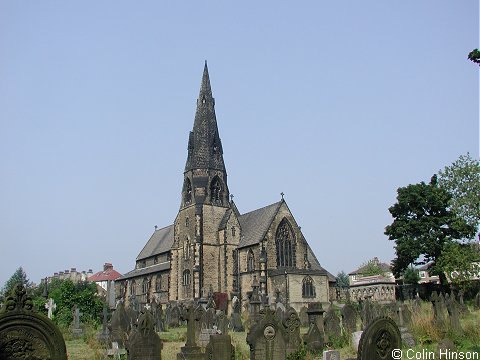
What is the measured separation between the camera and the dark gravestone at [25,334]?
269 inches

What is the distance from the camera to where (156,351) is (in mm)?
11539

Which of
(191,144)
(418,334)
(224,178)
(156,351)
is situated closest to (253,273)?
(224,178)

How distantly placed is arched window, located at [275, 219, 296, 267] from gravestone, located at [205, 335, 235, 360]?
3298 centimetres

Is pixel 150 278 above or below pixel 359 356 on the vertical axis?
above

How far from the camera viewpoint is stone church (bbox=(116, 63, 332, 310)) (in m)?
43.4

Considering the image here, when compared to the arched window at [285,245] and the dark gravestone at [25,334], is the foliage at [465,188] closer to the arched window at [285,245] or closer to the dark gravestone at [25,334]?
the arched window at [285,245]

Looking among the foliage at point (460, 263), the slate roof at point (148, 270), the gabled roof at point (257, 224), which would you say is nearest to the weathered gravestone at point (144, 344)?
the foliage at point (460, 263)

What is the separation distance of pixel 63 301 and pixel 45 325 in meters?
29.2

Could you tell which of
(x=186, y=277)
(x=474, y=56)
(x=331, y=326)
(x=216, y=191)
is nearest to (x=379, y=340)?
(x=474, y=56)

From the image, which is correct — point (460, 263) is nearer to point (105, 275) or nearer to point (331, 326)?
point (331, 326)

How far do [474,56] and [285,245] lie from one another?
34.9m

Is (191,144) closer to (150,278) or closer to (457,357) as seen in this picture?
(150,278)

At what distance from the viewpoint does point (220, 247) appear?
4844cm

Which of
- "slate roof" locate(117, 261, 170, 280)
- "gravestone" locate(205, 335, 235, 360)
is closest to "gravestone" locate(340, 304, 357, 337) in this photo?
"gravestone" locate(205, 335, 235, 360)
